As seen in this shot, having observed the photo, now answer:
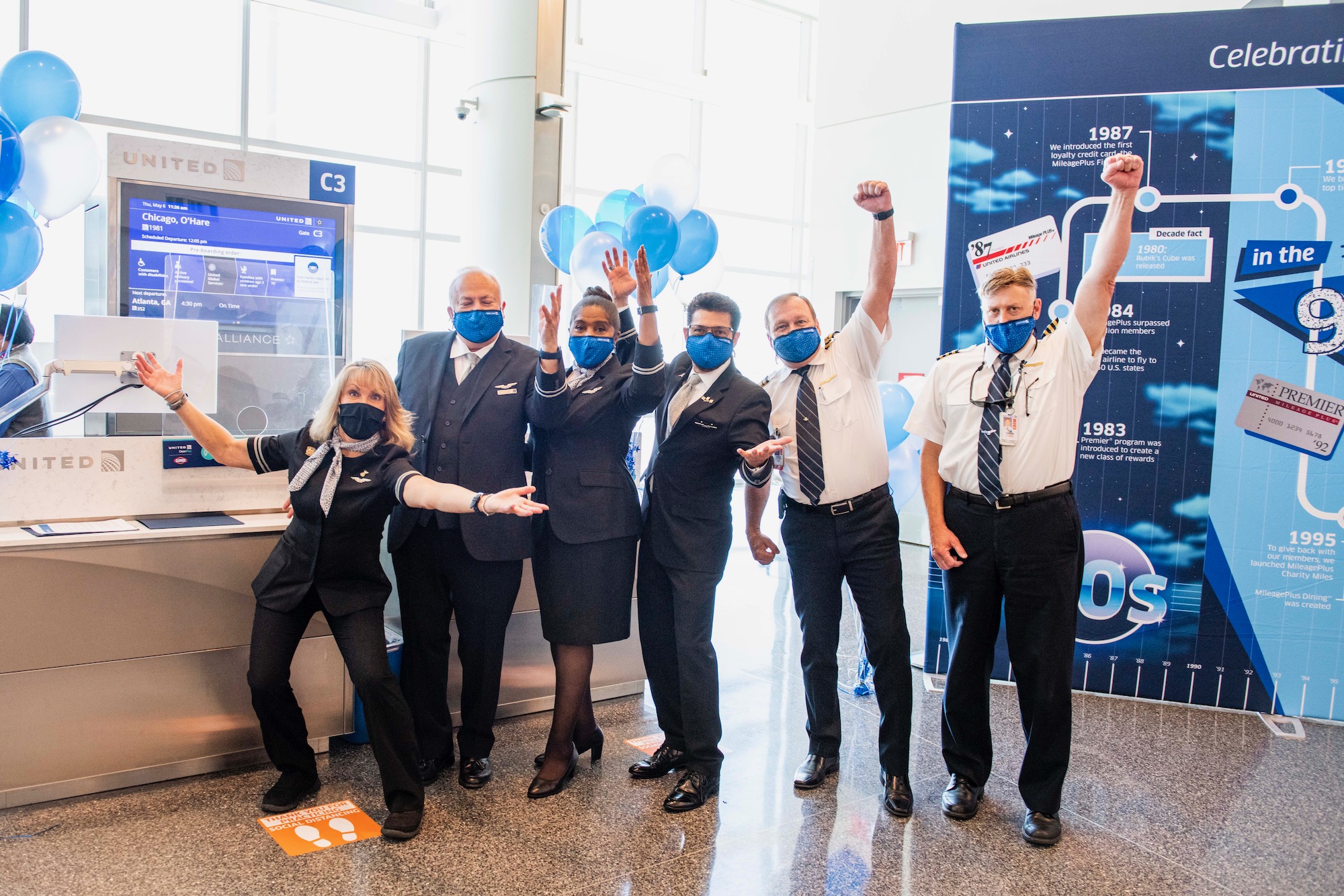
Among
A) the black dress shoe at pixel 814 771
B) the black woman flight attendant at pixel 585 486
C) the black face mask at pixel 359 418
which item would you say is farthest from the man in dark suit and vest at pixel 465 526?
the black dress shoe at pixel 814 771

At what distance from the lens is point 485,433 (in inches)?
115

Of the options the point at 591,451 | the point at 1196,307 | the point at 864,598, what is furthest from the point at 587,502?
the point at 1196,307

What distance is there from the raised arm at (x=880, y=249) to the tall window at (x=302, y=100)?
214 inches

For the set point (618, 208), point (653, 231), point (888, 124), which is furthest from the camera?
point (888, 124)

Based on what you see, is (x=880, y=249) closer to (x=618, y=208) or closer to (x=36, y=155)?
(x=618, y=208)

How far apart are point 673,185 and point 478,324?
168 cm

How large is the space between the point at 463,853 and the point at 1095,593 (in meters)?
3.10

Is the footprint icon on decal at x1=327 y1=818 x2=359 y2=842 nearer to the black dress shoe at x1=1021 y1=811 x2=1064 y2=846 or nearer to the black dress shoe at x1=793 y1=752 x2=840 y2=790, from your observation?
the black dress shoe at x1=793 y1=752 x2=840 y2=790

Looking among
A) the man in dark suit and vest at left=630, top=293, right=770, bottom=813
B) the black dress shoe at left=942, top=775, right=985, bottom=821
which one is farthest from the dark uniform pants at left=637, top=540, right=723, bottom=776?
the black dress shoe at left=942, top=775, right=985, bottom=821

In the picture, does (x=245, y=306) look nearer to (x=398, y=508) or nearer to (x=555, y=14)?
(x=398, y=508)

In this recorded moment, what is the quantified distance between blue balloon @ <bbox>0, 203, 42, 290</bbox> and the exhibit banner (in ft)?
12.5

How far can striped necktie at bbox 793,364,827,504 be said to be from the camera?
9.77ft

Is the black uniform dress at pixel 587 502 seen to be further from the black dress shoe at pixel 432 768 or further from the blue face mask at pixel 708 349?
the black dress shoe at pixel 432 768

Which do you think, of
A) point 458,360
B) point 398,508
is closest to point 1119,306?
point 458,360
